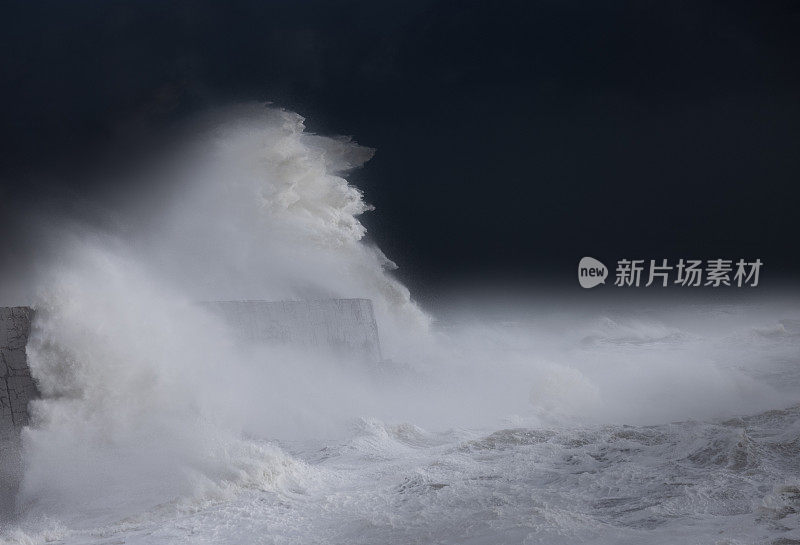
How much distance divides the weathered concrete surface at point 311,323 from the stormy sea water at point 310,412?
170 mm

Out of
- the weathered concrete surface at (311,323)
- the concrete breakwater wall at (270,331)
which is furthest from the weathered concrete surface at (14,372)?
the weathered concrete surface at (311,323)

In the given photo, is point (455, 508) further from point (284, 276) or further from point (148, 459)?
point (284, 276)

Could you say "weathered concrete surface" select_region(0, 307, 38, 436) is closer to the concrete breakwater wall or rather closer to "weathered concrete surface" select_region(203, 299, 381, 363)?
the concrete breakwater wall

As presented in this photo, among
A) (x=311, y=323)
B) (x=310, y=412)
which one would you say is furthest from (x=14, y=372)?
(x=311, y=323)

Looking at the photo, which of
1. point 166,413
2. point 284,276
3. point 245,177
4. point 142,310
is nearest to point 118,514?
point 166,413

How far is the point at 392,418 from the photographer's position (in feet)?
24.6

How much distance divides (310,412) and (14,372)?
3.04 m

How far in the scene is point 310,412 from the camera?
7.27 m

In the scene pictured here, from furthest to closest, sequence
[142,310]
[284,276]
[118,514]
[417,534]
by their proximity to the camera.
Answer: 1. [284,276]
2. [142,310]
3. [118,514]
4. [417,534]

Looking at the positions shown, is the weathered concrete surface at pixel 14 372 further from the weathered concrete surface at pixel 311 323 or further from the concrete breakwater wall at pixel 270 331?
the weathered concrete surface at pixel 311 323

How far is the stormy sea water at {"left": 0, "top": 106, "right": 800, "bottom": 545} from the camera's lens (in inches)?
158

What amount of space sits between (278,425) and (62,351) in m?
2.33

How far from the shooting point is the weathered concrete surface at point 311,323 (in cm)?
784

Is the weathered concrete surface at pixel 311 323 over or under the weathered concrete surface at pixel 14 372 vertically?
over
